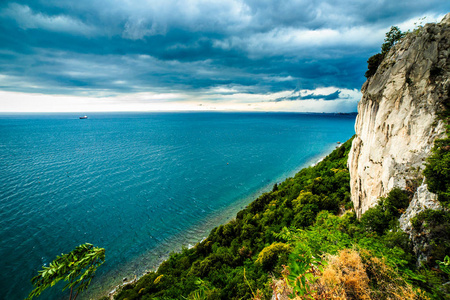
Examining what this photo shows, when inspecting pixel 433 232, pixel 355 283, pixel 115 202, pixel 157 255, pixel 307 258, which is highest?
pixel 355 283

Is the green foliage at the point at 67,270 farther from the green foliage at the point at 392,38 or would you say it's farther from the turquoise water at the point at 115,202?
the green foliage at the point at 392,38

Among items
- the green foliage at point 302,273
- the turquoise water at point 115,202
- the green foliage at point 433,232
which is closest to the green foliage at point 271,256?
the green foliage at point 302,273

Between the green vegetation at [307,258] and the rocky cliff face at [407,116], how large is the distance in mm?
1959

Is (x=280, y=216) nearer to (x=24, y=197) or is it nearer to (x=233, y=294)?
(x=233, y=294)

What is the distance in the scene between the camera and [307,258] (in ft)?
24.5

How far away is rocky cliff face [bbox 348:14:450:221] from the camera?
505 inches

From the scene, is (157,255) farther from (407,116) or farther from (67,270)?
(407,116)

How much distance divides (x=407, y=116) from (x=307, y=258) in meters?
15.3

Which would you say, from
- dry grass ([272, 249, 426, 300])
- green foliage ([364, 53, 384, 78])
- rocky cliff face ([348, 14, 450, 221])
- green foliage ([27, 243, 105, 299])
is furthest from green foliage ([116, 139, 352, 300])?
green foliage ([364, 53, 384, 78])

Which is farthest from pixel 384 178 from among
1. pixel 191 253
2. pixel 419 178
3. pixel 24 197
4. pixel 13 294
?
pixel 24 197

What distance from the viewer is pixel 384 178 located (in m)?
15.2

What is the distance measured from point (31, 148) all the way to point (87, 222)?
79.3 metres

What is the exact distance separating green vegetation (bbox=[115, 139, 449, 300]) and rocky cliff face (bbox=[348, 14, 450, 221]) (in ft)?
6.43

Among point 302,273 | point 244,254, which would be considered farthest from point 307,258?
point 244,254
